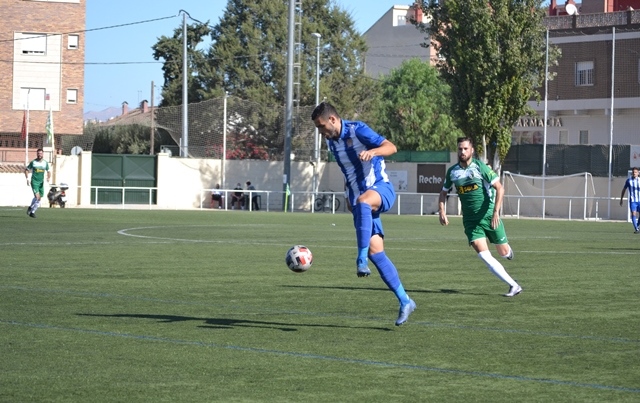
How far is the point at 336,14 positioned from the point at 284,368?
83.7 meters

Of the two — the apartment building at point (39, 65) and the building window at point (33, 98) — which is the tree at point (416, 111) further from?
the building window at point (33, 98)

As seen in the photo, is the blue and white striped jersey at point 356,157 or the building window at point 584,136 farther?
the building window at point 584,136

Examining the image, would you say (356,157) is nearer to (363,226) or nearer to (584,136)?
(363,226)

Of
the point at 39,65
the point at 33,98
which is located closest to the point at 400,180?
the point at 33,98

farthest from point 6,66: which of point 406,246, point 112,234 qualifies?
point 406,246

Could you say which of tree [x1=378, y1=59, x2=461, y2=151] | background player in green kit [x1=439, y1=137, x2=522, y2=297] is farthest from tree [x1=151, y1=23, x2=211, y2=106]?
background player in green kit [x1=439, y1=137, x2=522, y2=297]

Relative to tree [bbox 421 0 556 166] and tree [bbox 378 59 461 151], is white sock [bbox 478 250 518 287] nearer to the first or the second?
tree [bbox 421 0 556 166]

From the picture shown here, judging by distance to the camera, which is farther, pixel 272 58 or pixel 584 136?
pixel 272 58

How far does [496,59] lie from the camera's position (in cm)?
5234

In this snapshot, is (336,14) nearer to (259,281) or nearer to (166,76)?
(166,76)

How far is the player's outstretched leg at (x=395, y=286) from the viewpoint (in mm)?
10164

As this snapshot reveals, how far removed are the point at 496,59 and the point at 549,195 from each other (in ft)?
22.2

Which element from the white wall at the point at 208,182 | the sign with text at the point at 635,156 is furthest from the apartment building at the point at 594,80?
the white wall at the point at 208,182

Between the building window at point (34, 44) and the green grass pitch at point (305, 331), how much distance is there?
171 feet
